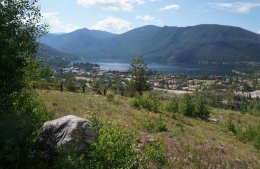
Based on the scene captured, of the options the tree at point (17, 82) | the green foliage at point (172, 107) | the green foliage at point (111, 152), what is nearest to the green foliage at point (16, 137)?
the tree at point (17, 82)

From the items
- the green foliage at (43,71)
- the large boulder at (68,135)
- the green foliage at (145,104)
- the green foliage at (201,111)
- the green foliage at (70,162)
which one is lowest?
the green foliage at (201,111)

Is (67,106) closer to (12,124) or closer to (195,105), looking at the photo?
(12,124)

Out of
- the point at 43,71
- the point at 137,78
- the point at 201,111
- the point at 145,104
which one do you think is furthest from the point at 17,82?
the point at 137,78

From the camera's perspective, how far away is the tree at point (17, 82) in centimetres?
1003

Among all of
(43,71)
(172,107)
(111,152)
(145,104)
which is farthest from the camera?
(172,107)

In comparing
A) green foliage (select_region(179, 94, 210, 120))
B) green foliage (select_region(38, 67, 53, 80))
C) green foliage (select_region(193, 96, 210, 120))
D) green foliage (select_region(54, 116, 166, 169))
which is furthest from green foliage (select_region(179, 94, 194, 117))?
green foliage (select_region(54, 116, 166, 169))

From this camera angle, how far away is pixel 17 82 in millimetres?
11461

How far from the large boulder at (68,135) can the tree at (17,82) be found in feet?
1.52

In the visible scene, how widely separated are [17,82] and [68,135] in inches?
102

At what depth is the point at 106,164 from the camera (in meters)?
10.7

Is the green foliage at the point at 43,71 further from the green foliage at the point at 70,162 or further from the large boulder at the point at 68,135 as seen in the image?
the green foliage at the point at 70,162

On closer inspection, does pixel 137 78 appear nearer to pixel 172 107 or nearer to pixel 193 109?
pixel 172 107

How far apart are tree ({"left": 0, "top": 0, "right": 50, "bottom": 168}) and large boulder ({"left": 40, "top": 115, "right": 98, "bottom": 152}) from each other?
46 centimetres

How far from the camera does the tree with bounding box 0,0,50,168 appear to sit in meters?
10.0
